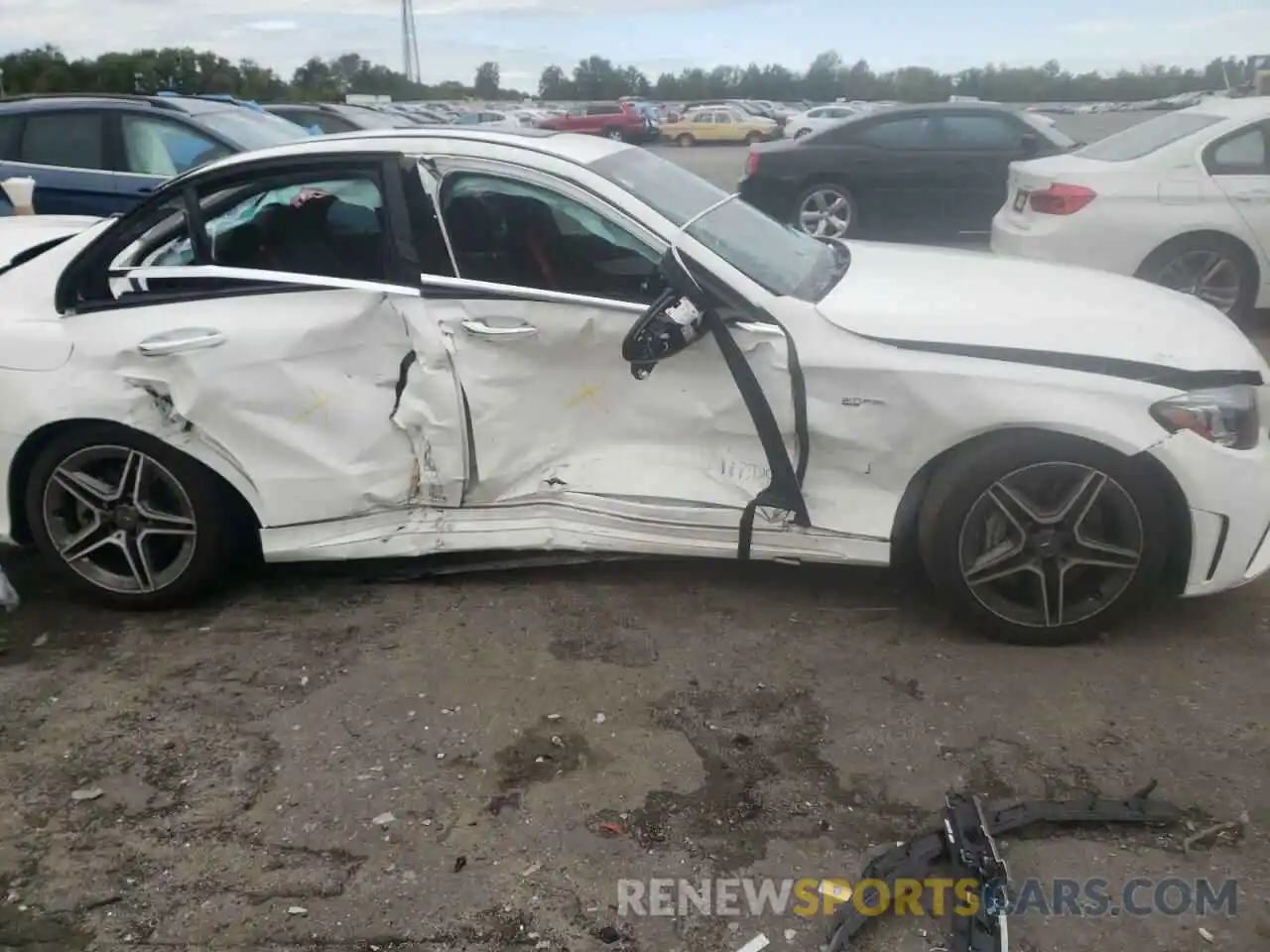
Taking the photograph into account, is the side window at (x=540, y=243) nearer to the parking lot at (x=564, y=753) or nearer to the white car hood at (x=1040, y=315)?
the white car hood at (x=1040, y=315)

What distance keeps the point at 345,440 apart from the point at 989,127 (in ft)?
28.6

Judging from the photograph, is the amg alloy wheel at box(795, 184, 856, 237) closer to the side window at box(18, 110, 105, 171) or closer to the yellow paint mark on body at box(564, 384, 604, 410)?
the side window at box(18, 110, 105, 171)

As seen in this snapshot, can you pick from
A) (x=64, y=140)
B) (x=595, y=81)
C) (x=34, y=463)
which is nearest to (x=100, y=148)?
(x=64, y=140)

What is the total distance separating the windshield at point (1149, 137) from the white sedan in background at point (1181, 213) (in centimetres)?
2

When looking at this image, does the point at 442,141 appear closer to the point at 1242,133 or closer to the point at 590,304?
the point at 590,304

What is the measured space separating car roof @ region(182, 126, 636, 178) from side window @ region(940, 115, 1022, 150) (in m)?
7.49

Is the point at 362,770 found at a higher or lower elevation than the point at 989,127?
lower

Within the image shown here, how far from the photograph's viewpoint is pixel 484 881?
267cm

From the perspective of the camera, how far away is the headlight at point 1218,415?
332 centimetres

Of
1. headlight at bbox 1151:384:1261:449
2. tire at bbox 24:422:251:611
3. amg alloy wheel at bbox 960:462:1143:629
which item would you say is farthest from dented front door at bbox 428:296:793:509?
A: headlight at bbox 1151:384:1261:449

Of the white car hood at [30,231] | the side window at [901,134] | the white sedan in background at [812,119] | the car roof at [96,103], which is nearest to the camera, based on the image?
the white car hood at [30,231]

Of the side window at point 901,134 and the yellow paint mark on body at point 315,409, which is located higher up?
the side window at point 901,134

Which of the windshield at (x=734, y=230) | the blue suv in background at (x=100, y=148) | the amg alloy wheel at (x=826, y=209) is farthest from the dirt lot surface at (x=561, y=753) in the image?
the amg alloy wheel at (x=826, y=209)

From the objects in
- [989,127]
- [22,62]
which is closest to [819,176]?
[989,127]
